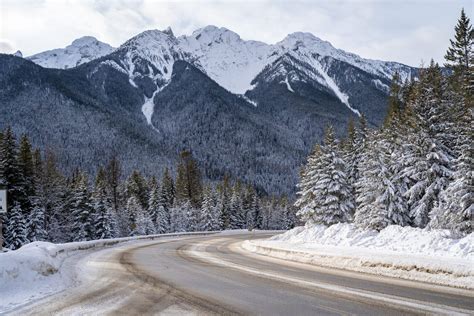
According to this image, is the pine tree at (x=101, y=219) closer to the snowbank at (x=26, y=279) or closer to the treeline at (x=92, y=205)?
the treeline at (x=92, y=205)

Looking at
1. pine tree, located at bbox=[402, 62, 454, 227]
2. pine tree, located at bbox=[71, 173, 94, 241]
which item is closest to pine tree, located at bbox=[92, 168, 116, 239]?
pine tree, located at bbox=[71, 173, 94, 241]

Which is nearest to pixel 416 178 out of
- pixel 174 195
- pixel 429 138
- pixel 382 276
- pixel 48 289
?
pixel 429 138

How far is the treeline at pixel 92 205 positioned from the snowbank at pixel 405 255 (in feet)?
93.5

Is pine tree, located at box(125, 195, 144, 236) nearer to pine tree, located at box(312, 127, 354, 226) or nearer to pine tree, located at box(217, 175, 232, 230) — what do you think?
pine tree, located at box(217, 175, 232, 230)

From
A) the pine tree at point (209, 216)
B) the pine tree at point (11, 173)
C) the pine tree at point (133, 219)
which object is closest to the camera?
the pine tree at point (11, 173)

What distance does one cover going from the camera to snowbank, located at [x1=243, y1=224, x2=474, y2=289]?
1105 cm

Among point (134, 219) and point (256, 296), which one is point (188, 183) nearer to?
point (134, 219)

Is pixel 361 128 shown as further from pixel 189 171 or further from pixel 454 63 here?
pixel 189 171

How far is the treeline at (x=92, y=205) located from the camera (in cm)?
4147

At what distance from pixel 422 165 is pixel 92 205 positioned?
37.4 m

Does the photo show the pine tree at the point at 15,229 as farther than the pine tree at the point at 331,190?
Yes

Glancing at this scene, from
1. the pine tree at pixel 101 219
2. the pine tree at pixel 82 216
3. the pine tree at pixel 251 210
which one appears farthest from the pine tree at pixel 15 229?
the pine tree at pixel 251 210

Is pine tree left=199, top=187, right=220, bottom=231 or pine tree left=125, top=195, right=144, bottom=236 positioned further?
pine tree left=199, top=187, right=220, bottom=231

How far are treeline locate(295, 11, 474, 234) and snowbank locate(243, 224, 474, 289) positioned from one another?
5.46 meters
